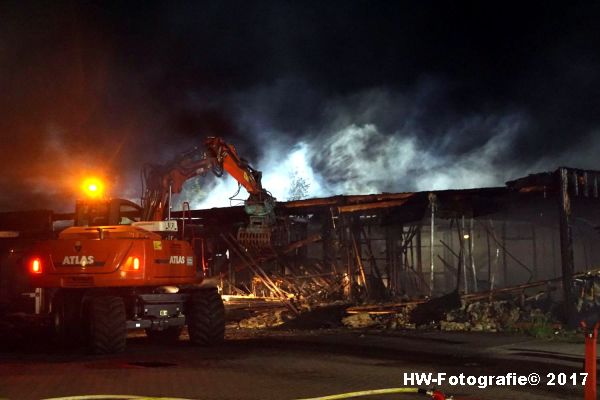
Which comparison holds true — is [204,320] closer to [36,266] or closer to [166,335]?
[166,335]

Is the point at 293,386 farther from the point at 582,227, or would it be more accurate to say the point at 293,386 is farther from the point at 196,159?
the point at 582,227

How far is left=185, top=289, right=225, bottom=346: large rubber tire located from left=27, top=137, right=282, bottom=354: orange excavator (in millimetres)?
22

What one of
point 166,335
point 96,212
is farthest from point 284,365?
point 96,212

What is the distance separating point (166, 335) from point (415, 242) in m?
12.4

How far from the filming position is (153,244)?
12.5m

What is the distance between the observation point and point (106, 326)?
1202cm

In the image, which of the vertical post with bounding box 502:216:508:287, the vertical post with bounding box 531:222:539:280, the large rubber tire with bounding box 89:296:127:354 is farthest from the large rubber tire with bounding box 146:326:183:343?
the vertical post with bounding box 531:222:539:280

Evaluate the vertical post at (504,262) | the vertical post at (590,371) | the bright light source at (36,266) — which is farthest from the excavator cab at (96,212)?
the vertical post at (504,262)

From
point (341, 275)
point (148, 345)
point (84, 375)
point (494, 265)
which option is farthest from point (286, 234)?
point (84, 375)

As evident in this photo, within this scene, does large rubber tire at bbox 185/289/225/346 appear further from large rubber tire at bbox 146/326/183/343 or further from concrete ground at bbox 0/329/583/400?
large rubber tire at bbox 146/326/183/343

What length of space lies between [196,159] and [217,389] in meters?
8.46

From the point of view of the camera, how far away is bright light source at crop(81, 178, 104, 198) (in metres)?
13.7

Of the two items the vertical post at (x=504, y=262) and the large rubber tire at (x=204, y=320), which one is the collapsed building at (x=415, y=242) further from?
the large rubber tire at (x=204, y=320)

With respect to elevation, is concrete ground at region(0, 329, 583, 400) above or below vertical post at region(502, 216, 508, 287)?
below
